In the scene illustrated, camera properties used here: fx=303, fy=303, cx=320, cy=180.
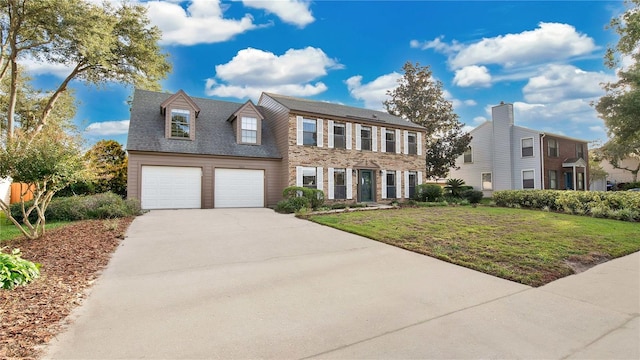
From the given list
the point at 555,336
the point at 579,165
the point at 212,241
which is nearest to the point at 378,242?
the point at 212,241

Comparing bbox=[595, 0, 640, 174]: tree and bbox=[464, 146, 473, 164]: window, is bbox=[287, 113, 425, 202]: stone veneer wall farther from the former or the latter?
bbox=[595, 0, 640, 174]: tree

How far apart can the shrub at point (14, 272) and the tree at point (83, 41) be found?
1281cm

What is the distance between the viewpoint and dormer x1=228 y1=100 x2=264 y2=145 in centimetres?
1656

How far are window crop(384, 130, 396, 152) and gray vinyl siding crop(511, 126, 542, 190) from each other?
11597 millimetres

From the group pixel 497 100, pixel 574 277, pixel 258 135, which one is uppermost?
pixel 497 100

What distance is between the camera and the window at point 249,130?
16.7 meters

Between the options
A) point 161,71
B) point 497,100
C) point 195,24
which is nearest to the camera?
point 195,24

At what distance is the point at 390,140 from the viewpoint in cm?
1980

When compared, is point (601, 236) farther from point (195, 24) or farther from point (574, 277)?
point (195, 24)

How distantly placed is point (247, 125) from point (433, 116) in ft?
54.5

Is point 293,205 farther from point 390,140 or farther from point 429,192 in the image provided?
point 429,192

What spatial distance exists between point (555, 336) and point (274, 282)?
352 cm

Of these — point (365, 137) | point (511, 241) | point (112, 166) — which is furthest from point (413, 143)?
point (112, 166)

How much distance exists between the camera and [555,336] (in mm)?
3143
